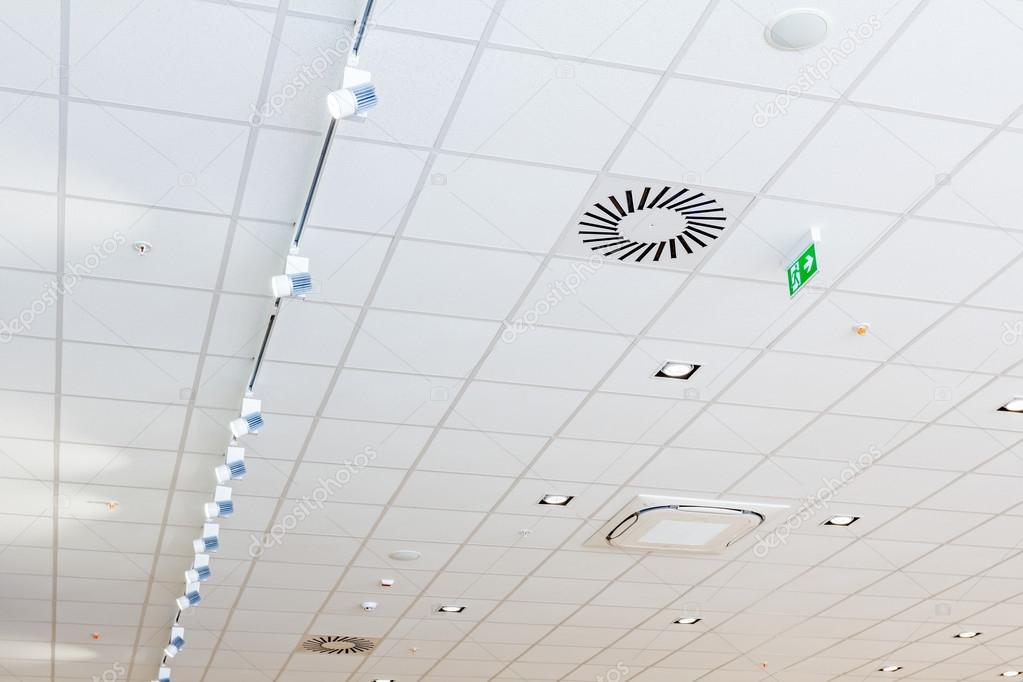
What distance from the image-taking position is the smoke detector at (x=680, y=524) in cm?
683

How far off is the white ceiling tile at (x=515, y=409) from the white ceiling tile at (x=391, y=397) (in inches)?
4.5

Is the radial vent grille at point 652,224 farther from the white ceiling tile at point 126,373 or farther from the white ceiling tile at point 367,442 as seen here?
the white ceiling tile at point 126,373

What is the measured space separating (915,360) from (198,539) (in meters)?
4.52

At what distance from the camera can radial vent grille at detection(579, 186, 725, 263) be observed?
4.21 metres

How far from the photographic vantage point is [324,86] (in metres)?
3.68

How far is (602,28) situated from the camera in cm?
346

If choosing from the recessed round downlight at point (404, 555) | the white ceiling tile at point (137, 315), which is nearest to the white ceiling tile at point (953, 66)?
the white ceiling tile at point (137, 315)

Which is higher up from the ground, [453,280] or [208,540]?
[453,280]

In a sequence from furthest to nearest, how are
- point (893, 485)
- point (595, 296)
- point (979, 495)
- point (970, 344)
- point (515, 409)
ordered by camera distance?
point (979, 495) < point (893, 485) < point (515, 409) < point (970, 344) < point (595, 296)

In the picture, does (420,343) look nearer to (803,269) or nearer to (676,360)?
(676,360)

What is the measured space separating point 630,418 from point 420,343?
1443 mm

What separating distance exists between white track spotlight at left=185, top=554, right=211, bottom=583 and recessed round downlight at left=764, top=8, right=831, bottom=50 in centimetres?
497

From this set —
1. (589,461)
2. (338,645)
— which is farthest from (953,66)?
(338,645)

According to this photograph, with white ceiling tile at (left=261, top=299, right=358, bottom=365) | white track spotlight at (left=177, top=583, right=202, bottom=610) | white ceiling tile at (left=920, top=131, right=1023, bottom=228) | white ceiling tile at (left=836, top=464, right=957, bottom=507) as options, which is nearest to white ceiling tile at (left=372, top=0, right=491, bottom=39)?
white ceiling tile at (left=261, top=299, right=358, bottom=365)
